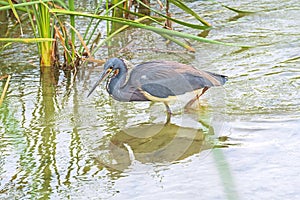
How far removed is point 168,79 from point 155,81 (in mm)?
98

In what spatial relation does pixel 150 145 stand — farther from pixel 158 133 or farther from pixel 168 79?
pixel 168 79

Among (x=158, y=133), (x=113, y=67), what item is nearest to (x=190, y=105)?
(x=158, y=133)

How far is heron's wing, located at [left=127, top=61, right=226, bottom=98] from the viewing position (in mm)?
4551

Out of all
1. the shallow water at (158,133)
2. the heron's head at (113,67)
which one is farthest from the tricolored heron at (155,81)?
the shallow water at (158,133)

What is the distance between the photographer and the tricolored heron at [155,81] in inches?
179

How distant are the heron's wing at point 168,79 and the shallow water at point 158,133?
214 millimetres

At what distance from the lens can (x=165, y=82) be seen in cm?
459

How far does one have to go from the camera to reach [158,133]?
4418 mm

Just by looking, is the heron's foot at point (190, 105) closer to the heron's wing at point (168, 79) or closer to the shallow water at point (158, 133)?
the shallow water at point (158, 133)

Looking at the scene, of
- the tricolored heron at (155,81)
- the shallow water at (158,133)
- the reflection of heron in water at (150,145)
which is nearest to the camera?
the shallow water at (158,133)

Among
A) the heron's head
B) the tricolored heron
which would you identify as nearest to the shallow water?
the tricolored heron

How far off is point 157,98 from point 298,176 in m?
1.32

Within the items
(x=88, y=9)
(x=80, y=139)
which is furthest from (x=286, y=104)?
(x=88, y=9)

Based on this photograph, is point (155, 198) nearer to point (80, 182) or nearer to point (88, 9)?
point (80, 182)
